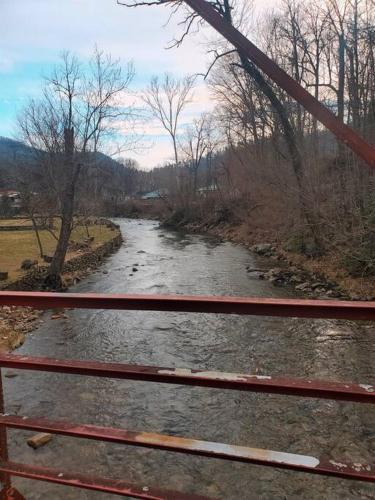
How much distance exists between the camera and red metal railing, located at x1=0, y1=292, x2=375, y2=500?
1.70 m

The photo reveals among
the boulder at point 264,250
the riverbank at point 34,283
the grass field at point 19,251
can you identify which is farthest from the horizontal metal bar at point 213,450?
the boulder at point 264,250

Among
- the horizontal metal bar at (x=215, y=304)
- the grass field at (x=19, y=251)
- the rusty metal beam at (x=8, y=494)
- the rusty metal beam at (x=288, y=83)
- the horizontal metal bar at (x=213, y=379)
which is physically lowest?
the grass field at (x=19, y=251)

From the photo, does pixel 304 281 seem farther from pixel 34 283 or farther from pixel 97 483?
pixel 97 483

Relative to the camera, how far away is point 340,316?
1.63 m

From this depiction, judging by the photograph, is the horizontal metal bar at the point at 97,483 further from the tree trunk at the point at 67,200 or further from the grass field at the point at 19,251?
the tree trunk at the point at 67,200

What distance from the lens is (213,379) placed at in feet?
6.17

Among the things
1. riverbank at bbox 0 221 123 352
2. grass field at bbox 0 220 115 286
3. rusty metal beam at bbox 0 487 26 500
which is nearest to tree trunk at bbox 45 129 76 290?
riverbank at bbox 0 221 123 352

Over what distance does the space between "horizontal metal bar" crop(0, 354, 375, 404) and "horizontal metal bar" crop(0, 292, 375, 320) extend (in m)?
0.31

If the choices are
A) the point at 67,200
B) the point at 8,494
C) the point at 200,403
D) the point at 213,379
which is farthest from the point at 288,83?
the point at 67,200

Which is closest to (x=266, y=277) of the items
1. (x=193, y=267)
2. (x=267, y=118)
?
(x=193, y=267)

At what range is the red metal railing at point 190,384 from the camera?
1702 millimetres

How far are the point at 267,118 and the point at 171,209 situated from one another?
2032cm

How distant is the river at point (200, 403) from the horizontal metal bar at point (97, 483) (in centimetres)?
197

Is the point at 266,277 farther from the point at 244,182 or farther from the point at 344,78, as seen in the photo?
the point at 244,182
